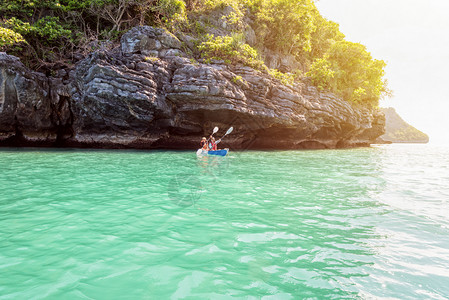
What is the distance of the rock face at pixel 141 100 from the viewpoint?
17.0 meters

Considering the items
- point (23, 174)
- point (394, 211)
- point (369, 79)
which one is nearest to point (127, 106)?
point (23, 174)

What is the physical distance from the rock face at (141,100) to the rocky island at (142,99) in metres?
0.07

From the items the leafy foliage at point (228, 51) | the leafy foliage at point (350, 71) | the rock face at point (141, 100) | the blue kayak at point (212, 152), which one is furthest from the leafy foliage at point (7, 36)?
the leafy foliage at point (350, 71)

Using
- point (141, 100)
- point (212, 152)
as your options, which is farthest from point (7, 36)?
point (212, 152)

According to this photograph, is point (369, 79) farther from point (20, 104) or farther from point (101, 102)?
point (20, 104)

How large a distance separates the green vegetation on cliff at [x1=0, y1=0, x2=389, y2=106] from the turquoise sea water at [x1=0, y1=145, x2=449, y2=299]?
1705 cm

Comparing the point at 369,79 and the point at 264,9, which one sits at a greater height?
the point at 264,9

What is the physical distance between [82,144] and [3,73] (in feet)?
23.3

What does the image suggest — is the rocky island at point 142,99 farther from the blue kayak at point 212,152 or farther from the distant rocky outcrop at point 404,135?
the distant rocky outcrop at point 404,135

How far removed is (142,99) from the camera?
17.1 meters

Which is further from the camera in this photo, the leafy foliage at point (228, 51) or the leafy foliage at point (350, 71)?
the leafy foliage at point (350, 71)

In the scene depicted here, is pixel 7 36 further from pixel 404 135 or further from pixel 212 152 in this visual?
pixel 404 135

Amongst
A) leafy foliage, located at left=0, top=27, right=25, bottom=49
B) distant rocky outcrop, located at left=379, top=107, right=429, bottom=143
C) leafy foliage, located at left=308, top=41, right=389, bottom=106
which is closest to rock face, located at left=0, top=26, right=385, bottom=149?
leafy foliage, located at left=0, top=27, right=25, bottom=49

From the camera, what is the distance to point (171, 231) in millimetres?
4070
